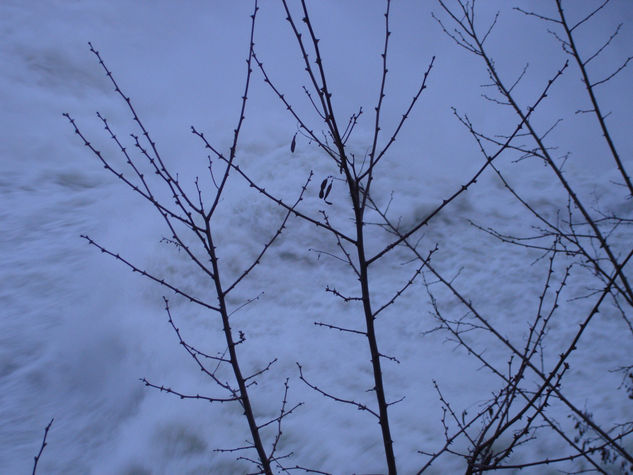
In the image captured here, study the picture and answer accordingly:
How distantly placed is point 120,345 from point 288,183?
363 cm

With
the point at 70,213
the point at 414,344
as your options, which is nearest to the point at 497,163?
the point at 414,344

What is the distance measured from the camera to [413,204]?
7.96 meters

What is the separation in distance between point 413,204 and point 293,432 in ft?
14.4

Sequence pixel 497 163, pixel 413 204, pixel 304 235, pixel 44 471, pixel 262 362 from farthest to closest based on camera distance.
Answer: pixel 497 163, pixel 413 204, pixel 304 235, pixel 262 362, pixel 44 471

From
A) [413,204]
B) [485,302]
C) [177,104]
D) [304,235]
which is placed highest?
[177,104]

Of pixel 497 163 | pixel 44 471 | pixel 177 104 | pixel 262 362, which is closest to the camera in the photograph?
pixel 44 471

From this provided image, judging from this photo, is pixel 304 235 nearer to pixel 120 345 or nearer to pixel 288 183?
pixel 288 183

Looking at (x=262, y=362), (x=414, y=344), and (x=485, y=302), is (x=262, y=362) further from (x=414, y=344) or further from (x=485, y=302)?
(x=485, y=302)

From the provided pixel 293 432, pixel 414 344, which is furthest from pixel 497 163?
pixel 293 432

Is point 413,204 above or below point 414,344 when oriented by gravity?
above

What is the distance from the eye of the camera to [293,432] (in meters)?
4.70

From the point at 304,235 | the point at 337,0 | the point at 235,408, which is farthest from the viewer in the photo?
the point at 337,0

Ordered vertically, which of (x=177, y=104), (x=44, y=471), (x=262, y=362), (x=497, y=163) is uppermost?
(x=177, y=104)

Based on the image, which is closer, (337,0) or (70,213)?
(70,213)
